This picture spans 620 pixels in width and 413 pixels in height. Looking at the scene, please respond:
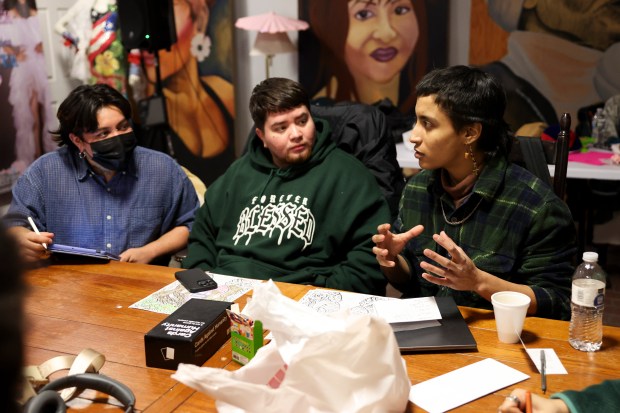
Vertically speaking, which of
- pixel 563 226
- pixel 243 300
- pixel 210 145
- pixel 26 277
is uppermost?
pixel 26 277

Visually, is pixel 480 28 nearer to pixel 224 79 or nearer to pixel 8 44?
pixel 224 79

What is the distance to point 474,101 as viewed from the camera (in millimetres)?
1943

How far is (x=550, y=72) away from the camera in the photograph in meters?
4.56

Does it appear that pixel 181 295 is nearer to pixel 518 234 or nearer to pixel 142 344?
pixel 142 344

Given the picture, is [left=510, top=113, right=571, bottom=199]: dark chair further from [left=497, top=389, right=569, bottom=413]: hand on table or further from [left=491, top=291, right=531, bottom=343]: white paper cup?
[left=497, top=389, right=569, bottom=413]: hand on table

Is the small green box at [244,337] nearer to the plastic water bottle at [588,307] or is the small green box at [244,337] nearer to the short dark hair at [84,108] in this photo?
the plastic water bottle at [588,307]

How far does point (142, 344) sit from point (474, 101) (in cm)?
110

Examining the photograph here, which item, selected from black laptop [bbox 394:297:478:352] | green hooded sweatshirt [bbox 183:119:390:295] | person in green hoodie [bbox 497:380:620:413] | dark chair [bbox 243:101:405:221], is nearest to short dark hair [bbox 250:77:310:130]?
green hooded sweatshirt [bbox 183:119:390:295]

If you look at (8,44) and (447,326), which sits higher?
(8,44)

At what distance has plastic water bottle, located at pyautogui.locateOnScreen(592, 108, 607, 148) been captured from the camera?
12.8 feet

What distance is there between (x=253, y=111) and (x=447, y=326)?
1219mm

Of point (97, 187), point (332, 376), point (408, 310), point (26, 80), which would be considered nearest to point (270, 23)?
point (26, 80)

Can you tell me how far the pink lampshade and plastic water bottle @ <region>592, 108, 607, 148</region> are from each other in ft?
6.45

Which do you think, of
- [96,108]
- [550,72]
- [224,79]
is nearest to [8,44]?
[224,79]
